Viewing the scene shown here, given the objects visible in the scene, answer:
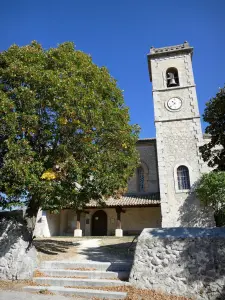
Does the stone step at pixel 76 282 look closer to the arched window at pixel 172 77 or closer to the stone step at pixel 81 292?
the stone step at pixel 81 292

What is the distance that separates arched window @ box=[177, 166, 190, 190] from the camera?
17.0 m

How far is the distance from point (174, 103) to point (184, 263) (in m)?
14.9

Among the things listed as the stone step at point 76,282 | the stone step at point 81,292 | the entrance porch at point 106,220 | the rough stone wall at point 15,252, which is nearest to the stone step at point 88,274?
the stone step at point 76,282

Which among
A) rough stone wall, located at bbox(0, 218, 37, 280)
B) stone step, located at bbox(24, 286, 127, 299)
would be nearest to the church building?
rough stone wall, located at bbox(0, 218, 37, 280)

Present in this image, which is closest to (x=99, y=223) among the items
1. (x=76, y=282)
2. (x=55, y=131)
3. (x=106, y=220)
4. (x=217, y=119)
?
(x=106, y=220)

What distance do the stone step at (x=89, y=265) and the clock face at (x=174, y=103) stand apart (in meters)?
14.2

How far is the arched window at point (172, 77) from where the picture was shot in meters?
19.9

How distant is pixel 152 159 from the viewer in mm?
21422

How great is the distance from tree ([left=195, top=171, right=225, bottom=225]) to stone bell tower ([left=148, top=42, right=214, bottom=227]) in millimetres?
652

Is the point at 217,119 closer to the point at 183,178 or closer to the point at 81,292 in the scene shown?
the point at 183,178

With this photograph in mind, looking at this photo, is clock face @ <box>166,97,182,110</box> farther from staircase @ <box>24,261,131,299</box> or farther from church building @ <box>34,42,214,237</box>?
staircase @ <box>24,261,131,299</box>

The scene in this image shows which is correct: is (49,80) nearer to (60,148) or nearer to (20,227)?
(60,148)

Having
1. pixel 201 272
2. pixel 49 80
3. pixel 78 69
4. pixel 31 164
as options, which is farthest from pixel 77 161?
pixel 201 272

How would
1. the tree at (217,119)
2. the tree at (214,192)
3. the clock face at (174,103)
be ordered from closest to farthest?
1. the tree at (217,119)
2. the tree at (214,192)
3. the clock face at (174,103)
